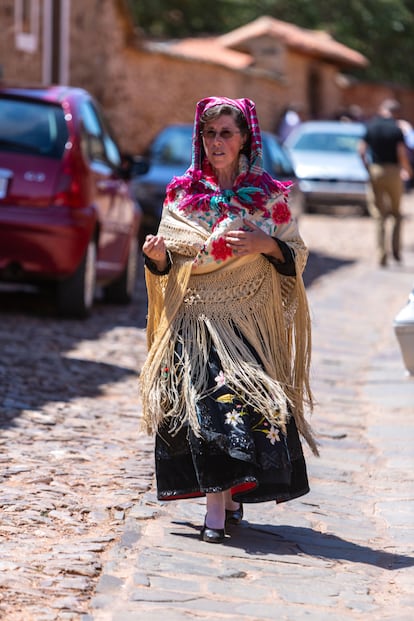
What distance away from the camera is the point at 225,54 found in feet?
133

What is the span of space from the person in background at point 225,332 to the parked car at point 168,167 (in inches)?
444

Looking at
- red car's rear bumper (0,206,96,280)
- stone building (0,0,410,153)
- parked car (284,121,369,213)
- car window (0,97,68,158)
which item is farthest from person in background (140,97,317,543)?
parked car (284,121,369,213)

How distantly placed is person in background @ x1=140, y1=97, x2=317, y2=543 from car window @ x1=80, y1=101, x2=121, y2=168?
5560mm

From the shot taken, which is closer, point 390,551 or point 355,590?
point 355,590

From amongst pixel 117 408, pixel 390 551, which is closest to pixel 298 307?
pixel 390 551

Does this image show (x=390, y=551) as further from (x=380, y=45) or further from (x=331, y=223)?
(x=380, y=45)

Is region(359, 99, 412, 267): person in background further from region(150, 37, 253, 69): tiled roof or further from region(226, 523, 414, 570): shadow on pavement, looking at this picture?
region(150, 37, 253, 69): tiled roof

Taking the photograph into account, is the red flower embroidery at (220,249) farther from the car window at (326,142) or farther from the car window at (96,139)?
the car window at (326,142)

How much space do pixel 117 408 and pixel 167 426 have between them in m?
2.56

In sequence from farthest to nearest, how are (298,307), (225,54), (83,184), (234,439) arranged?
(225,54)
(83,184)
(298,307)
(234,439)

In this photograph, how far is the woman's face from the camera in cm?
493

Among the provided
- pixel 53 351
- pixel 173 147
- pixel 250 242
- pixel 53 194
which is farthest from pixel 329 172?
pixel 250 242

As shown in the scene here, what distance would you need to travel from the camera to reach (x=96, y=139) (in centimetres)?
1120

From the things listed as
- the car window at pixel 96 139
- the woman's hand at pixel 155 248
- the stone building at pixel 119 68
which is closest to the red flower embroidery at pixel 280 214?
the woman's hand at pixel 155 248
